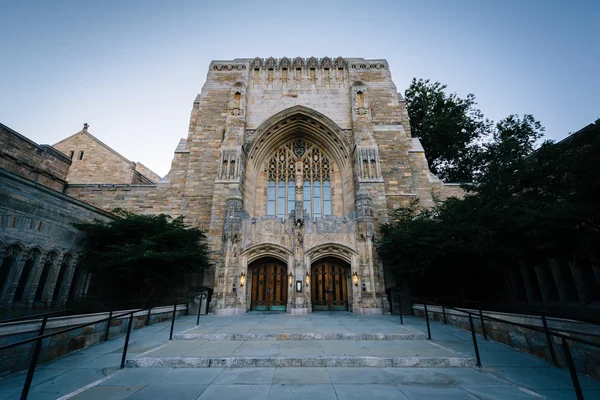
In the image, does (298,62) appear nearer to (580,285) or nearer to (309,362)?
(580,285)

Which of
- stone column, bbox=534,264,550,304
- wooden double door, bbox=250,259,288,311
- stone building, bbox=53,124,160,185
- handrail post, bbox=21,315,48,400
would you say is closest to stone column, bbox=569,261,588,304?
stone column, bbox=534,264,550,304

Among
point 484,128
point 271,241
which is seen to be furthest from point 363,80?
point 271,241

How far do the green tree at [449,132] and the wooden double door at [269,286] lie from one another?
1869 cm

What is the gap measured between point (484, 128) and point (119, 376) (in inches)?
1152

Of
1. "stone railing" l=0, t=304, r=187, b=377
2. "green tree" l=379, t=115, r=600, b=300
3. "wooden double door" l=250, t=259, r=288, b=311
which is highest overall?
"green tree" l=379, t=115, r=600, b=300

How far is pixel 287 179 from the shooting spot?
56.7 feet

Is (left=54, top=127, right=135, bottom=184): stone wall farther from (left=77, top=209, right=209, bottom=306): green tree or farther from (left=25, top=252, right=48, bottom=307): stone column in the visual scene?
(left=25, top=252, right=48, bottom=307): stone column

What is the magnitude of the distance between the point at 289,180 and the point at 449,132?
50.9ft

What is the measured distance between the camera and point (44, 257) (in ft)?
29.6

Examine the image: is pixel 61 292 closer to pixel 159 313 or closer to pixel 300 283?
pixel 159 313

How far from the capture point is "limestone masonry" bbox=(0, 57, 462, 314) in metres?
12.9

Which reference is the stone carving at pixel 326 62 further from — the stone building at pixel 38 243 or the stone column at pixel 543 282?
the stone column at pixel 543 282

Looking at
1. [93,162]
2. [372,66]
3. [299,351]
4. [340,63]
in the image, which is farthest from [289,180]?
[93,162]

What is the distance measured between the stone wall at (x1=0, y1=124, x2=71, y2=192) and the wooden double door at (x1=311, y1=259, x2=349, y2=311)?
45.1 ft
